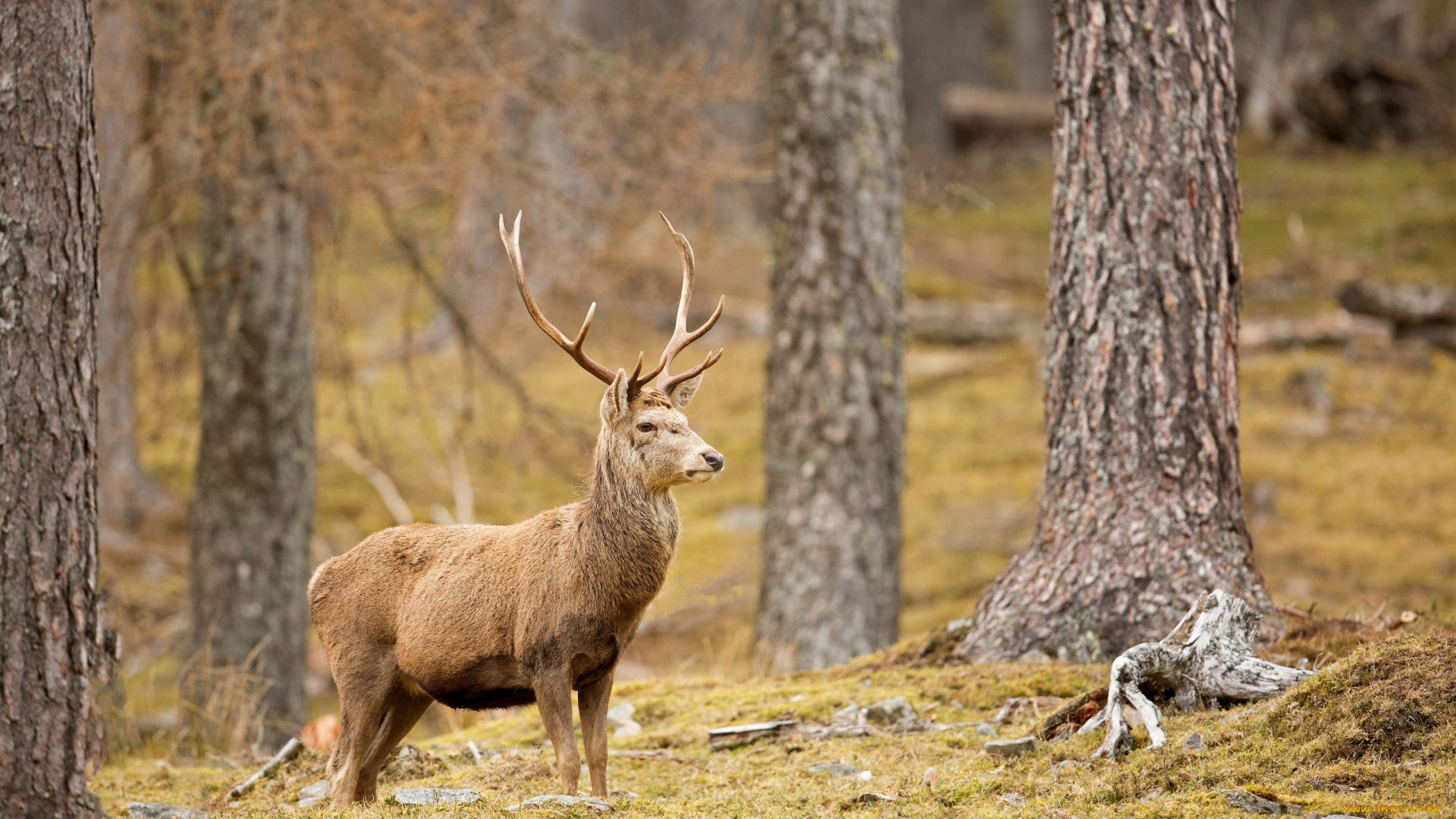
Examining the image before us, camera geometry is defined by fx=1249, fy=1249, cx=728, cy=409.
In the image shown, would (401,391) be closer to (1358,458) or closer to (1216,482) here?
(1358,458)

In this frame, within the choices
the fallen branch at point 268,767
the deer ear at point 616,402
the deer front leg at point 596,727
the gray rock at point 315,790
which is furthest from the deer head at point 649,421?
the fallen branch at point 268,767

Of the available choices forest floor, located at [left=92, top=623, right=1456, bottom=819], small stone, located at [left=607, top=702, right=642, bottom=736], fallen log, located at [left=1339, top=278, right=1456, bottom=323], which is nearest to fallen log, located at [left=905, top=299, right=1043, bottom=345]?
fallen log, located at [left=1339, top=278, right=1456, bottom=323]

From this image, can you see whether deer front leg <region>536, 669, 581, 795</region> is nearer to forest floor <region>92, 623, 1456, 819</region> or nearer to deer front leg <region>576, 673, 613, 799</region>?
deer front leg <region>576, 673, 613, 799</region>

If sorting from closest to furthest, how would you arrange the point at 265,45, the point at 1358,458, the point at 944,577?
the point at 265,45, the point at 944,577, the point at 1358,458

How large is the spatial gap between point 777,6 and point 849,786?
6.13 m

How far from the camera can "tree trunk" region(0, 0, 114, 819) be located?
423 centimetres

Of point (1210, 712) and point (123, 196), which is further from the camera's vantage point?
point (123, 196)

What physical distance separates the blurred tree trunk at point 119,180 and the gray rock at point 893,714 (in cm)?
442

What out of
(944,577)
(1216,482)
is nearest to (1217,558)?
(1216,482)

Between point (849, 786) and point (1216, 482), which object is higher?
point (1216, 482)

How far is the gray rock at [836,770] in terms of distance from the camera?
17.4 ft

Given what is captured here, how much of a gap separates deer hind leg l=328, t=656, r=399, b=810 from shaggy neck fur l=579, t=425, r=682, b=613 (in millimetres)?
1100

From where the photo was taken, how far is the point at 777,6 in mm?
9195

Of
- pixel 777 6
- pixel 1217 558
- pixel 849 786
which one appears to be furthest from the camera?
pixel 777 6
